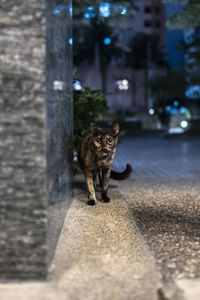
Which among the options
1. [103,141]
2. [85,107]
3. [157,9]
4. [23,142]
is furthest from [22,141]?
[157,9]

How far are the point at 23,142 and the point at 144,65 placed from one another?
51.2 m

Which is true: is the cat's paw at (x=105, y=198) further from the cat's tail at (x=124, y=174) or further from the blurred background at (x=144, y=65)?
the blurred background at (x=144, y=65)

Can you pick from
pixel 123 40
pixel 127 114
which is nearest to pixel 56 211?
pixel 127 114

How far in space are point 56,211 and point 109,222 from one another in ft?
3.54

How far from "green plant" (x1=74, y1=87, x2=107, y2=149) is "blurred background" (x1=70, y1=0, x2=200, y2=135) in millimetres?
3128

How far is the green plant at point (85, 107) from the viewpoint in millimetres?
7703

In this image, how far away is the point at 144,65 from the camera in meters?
52.6

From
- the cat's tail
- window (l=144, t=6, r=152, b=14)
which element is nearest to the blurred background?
window (l=144, t=6, r=152, b=14)

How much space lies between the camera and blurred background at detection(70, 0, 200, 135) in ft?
63.9

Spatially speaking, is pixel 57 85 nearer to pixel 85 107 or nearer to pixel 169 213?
pixel 169 213

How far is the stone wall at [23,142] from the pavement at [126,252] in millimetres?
235

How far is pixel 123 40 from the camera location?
2245 inches

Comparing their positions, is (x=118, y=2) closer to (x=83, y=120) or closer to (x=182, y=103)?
(x=83, y=120)

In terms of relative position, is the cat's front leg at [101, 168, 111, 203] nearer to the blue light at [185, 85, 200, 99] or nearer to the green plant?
the green plant
